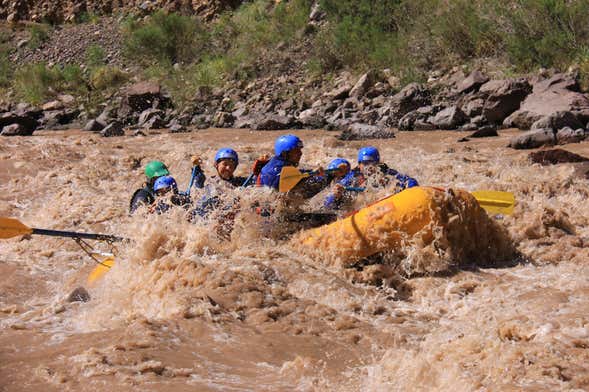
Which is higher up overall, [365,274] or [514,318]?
[514,318]

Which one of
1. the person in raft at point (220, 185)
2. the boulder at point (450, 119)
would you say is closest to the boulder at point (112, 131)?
the boulder at point (450, 119)

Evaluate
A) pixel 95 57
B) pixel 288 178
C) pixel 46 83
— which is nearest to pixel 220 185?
pixel 288 178

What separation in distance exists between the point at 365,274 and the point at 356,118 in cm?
892

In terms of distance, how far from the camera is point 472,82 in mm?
13539

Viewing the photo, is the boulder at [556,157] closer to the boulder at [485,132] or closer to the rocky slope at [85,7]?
the boulder at [485,132]

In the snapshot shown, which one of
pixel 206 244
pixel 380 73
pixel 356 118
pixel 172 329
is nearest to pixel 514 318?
pixel 172 329

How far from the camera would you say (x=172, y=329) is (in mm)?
3934

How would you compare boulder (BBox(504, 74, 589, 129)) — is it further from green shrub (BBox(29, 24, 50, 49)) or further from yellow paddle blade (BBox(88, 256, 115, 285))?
green shrub (BBox(29, 24, 50, 49))

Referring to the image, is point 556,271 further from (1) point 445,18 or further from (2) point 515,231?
(1) point 445,18

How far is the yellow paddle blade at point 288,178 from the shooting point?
6066 millimetres

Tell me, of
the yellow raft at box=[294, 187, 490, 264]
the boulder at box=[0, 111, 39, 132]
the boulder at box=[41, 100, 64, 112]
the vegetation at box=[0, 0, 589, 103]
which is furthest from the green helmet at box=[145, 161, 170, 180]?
the boulder at box=[41, 100, 64, 112]

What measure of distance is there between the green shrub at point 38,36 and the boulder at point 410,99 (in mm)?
19383

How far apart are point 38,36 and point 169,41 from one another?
852 cm

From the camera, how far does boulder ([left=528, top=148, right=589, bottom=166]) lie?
8891mm
